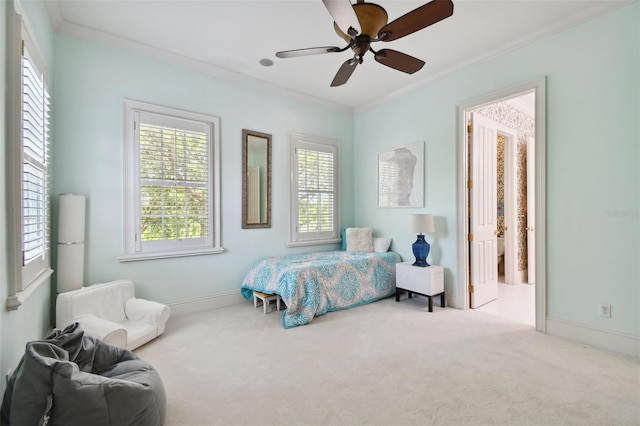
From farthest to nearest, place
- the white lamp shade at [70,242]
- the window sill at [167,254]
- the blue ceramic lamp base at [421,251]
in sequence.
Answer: the blue ceramic lamp base at [421,251] < the window sill at [167,254] < the white lamp shade at [70,242]

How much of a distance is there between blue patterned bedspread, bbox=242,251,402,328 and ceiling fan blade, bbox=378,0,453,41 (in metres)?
2.38

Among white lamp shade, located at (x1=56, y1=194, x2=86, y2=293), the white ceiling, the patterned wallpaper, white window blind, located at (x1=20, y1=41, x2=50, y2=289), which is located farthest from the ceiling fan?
the patterned wallpaper

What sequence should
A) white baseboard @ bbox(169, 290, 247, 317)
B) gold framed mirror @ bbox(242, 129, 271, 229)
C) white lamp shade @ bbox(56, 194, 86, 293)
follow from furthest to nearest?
gold framed mirror @ bbox(242, 129, 271, 229)
white baseboard @ bbox(169, 290, 247, 317)
white lamp shade @ bbox(56, 194, 86, 293)

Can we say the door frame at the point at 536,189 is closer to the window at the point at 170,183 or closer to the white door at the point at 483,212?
the white door at the point at 483,212

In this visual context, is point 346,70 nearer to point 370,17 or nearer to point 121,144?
point 370,17

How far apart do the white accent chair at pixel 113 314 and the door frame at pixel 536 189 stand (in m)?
3.35

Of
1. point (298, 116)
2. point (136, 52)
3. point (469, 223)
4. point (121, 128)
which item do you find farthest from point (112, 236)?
point (469, 223)

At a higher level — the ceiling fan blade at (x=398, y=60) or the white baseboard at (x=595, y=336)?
the ceiling fan blade at (x=398, y=60)

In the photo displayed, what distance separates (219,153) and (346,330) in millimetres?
2583

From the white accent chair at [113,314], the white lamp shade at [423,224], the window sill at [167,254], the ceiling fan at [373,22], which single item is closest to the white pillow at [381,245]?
the white lamp shade at [423,224]

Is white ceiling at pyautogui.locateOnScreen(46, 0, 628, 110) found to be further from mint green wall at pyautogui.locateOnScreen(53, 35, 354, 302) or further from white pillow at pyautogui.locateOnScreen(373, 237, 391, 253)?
white pillow at pyautogui.locateOnScreen(373, 237, 391, 253)

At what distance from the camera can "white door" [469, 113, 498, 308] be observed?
378 cm

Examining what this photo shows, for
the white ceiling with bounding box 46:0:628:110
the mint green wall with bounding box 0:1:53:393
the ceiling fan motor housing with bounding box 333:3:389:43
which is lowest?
the mint green wall with bounding box 0:1:53:393

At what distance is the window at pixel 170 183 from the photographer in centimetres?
323
